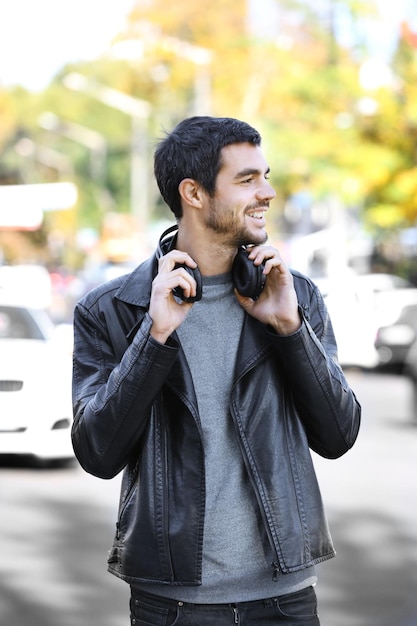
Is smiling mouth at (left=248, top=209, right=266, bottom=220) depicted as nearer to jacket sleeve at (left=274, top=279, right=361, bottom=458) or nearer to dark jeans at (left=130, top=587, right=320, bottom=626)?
jacket sleeve at (left=274, top=279, right=361, bottom=458)

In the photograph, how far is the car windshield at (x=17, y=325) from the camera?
43.2ft

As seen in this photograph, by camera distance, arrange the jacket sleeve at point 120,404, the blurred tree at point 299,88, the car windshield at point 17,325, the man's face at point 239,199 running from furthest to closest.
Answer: the blurred tree at point 299,88, the car windshield at point 17,325, the man's face at point 239,199, the jacket sleeve at point 120,404

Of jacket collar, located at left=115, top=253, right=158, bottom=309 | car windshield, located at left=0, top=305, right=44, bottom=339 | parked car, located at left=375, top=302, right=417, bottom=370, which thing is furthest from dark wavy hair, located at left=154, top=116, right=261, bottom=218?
parked car, located at left=375, top=302, right=417, bottom=370

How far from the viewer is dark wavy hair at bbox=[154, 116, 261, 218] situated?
3225 millimetres

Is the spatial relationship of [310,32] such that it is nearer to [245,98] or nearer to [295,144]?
[295,144]

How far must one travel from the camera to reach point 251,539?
122 inches

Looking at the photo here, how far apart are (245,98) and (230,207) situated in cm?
4480


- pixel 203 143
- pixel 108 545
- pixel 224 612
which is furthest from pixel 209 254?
pixel 108 545

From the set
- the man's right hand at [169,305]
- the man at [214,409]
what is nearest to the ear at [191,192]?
the man at [214,409]

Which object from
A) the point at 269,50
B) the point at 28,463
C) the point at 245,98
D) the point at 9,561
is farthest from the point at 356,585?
the point at 245,98

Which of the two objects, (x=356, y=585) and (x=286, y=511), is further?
(x=356, y=585)

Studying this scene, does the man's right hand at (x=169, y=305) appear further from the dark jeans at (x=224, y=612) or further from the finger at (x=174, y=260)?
the dark jeans at (x=224, y=612)

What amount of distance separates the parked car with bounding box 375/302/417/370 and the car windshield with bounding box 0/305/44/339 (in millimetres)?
12435

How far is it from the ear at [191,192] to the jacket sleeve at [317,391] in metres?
0.31
